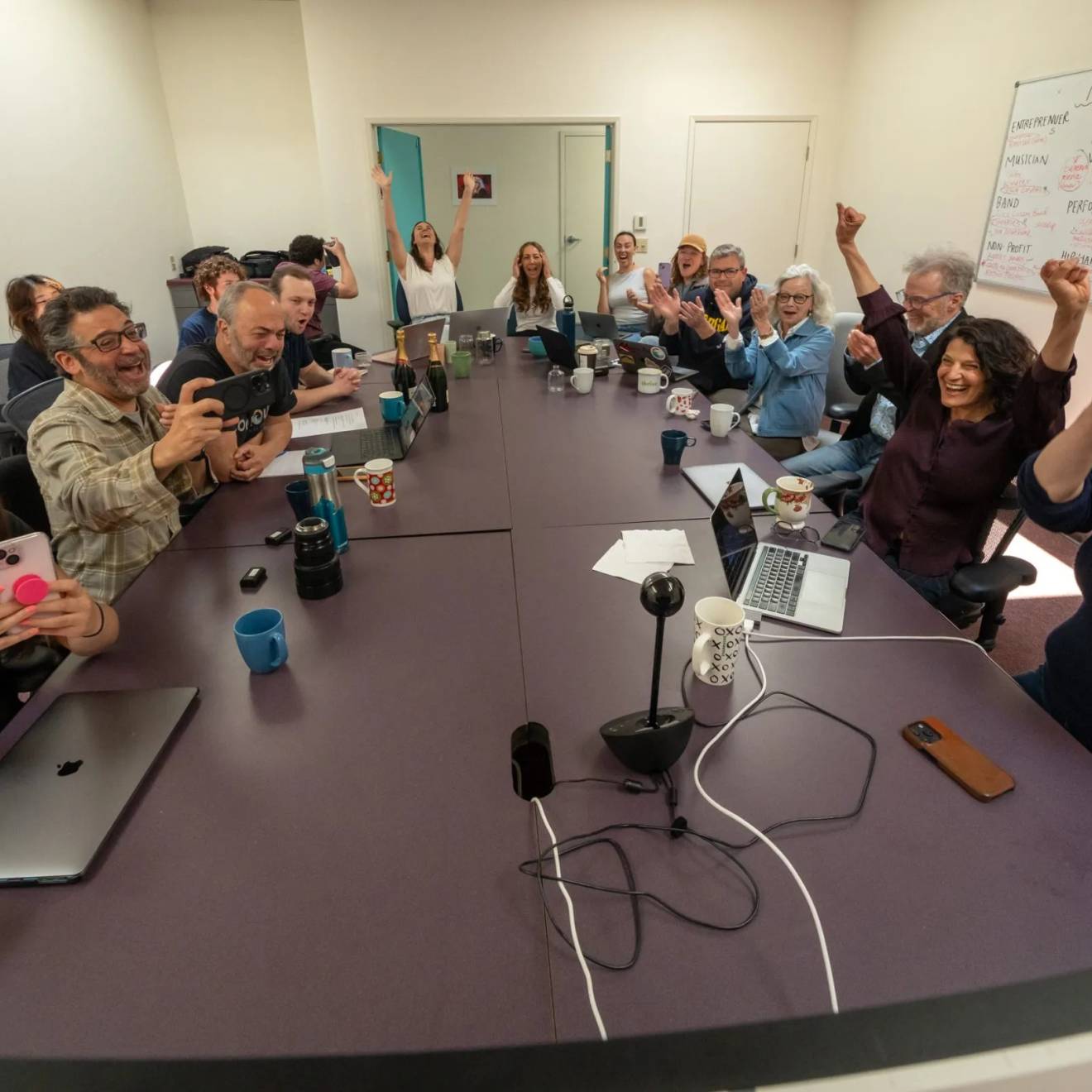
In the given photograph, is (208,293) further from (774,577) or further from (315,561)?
(774,577)

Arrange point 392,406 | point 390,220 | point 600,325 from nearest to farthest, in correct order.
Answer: point 392,406, point 600,325, point 390,220

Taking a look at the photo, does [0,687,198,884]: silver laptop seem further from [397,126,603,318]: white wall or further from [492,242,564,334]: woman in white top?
[397,126,603,318]: white wall

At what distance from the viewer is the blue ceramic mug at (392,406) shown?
2535mm

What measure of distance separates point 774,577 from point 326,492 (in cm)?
103

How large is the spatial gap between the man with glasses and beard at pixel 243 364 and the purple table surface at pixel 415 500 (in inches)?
3.1

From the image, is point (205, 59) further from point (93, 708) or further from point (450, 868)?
point (450, 868)

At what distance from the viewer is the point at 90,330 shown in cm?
173

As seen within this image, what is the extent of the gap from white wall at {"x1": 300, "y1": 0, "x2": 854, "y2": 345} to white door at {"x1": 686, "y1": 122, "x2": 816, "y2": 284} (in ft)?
0.42

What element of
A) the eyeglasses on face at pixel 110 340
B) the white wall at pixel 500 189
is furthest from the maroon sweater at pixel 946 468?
the white wall at pixel 500 189

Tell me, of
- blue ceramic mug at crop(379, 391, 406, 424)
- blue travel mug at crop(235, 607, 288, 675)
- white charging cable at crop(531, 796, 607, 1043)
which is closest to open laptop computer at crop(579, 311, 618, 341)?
blue ceramic mug at crop(379, 391, 406, 424)

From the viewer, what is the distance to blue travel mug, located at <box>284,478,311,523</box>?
172 centimetres

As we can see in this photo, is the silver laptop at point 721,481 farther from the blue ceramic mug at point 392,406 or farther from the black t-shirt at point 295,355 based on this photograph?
the black t-shirt at point 295,355

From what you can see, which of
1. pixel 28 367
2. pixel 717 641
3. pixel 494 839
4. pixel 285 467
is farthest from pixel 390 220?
pixel 494 839

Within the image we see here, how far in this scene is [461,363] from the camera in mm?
3361
